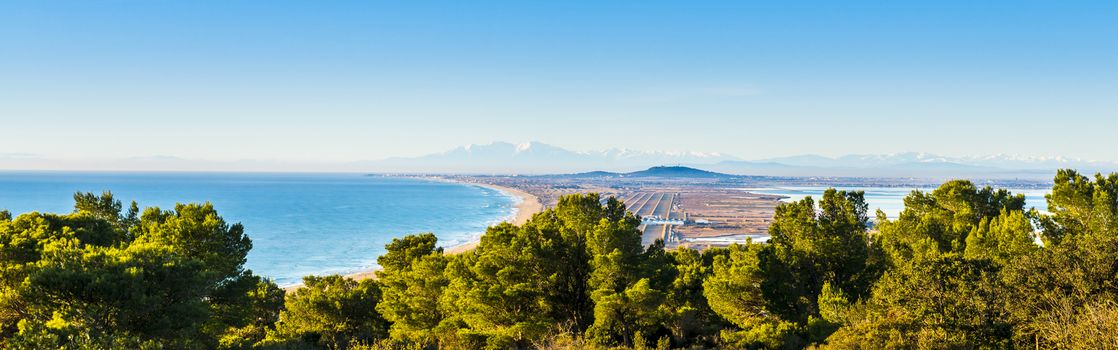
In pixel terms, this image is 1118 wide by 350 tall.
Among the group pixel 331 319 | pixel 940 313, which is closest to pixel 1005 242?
pixel 940 313

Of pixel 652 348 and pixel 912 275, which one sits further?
pixel 652 348

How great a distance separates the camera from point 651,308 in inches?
944

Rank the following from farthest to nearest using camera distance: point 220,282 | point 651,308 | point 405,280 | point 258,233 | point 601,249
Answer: point 258,233
point 405,280
point 220,282
point 601,249
point 651,308

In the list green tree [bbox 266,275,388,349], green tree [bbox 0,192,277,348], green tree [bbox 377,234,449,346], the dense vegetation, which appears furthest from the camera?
green tree [bbox 266,275,388,349]

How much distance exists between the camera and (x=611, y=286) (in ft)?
82.2

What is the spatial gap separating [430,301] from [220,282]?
32.4 feet

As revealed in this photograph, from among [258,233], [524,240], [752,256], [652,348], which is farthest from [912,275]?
[258,233]

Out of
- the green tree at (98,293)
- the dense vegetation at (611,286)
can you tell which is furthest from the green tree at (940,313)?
the green tree at (98,293)

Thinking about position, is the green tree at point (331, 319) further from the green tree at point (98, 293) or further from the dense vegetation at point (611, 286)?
the green tree at point (98, 293)

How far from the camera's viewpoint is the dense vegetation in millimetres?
18203

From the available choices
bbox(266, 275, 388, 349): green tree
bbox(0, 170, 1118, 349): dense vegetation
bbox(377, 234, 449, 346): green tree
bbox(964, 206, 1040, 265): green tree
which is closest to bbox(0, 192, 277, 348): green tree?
bbox(0, 170, 1118, 349): dense vegetation

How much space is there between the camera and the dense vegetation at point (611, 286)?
717 inches

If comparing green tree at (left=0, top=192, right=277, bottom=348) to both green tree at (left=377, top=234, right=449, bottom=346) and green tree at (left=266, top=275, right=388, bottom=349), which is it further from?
green tree at (left=377, top=234, right=449, bottom=346)

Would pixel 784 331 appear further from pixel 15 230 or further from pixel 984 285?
pixel 15 230
